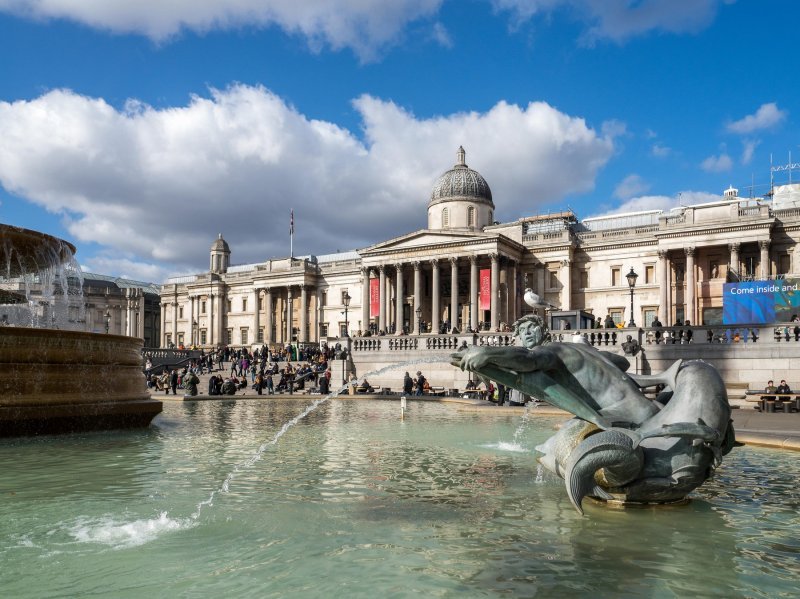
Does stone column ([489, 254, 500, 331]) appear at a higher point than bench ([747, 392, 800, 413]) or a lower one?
higher

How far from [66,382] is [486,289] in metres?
45.8

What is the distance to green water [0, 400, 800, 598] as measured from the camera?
16.5ft

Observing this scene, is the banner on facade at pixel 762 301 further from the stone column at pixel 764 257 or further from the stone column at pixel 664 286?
the stone column at pixel 664 286

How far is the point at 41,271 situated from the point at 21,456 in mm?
7359

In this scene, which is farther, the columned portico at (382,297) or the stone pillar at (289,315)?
the stone pillar at (289,315)

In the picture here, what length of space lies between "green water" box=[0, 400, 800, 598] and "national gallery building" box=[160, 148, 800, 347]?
33.7 metres

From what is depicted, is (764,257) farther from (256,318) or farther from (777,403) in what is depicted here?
(256,318)

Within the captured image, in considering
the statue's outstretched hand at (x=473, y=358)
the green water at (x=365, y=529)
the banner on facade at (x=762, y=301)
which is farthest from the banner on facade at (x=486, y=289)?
the statue's outstretched hand at (x=473, y=358)

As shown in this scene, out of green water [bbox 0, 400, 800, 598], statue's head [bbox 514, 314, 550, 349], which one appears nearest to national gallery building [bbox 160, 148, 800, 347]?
green water [bbox 0, 400, 800, 598]

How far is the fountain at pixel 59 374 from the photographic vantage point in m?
12.0

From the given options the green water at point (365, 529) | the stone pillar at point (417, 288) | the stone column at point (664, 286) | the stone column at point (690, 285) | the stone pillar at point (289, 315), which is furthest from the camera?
the stone pillar at point (289, 315)

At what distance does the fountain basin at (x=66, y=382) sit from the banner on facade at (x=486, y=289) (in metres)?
43.5

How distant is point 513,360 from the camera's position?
672cm

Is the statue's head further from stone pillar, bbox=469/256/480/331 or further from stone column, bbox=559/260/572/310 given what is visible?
stone column, bbox=559/260/572/310
